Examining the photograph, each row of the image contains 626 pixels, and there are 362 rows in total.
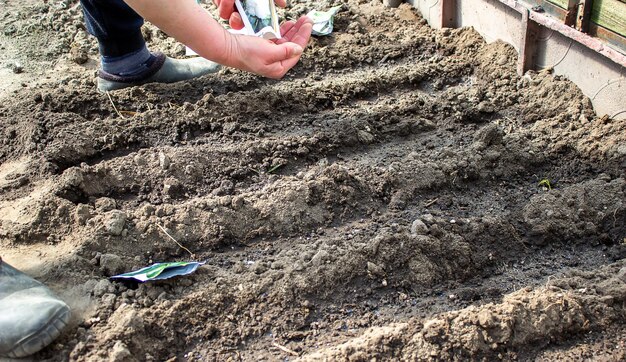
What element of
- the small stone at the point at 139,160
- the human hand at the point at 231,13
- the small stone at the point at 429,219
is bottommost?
the small stone at the point at 429,219

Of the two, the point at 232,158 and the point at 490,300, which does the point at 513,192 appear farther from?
the point at 232,158

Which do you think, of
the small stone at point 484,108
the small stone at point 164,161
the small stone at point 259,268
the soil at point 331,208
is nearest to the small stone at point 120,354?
the soil at point 331,208

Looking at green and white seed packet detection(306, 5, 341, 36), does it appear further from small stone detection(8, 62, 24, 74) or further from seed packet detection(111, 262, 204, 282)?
seed packet detection(111, 262, 204, 282)

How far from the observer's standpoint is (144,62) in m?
3.53

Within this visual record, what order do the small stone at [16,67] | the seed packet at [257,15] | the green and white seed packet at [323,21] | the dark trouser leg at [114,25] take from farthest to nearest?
the green and white seed packet at [323,21]
the small stone at [16,67]
the dark trouser leg at [114,25]
the seed packet at [257,15]

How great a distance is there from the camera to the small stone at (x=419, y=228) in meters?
2.43

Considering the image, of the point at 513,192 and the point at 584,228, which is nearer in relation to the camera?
the point at 584,228

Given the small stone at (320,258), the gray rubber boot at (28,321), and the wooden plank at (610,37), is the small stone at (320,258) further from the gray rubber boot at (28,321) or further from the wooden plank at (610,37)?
the wooden plank at (610,37)

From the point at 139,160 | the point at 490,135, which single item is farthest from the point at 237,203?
the point at 490,135

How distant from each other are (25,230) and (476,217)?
1761 millimetres

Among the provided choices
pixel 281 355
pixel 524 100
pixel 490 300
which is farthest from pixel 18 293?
pixel 524 100

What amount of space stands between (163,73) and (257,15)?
0.79 meters

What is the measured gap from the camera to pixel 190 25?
7.43 ft

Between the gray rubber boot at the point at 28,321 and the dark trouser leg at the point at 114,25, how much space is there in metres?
1.71
